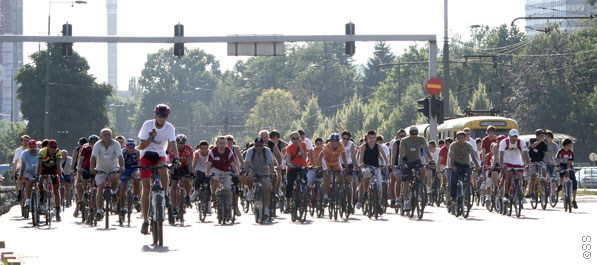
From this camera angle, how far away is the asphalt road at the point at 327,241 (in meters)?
12.3

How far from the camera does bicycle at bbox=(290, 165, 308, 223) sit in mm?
20453

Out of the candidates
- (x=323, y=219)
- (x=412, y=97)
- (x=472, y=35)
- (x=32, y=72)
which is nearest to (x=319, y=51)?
(x=472, y=35)

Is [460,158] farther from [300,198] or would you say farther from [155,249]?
[155,249]

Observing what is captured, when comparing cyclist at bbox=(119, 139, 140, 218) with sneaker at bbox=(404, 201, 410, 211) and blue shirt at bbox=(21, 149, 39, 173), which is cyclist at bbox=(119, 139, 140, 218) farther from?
sneaker at bbox=(404, 201, 410, 211)

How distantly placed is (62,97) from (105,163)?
64.4 m

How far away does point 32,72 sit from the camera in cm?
8175

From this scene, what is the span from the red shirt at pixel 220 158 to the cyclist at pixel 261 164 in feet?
1.06

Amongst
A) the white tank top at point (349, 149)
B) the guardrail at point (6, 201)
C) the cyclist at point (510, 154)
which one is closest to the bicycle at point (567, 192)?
the cyclist at point (510, 154)

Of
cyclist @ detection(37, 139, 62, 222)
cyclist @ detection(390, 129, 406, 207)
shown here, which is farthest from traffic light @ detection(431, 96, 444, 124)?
cyclist @ detection(37, 139, 62, 222)

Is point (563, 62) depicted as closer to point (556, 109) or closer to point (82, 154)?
point (556, 109)

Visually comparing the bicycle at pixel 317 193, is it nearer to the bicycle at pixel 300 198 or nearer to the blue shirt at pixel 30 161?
the bicycle at pixel 300 198

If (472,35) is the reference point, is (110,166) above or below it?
below

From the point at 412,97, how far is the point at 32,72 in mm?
29802

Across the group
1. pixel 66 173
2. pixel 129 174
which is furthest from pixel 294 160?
pixel 66 173
